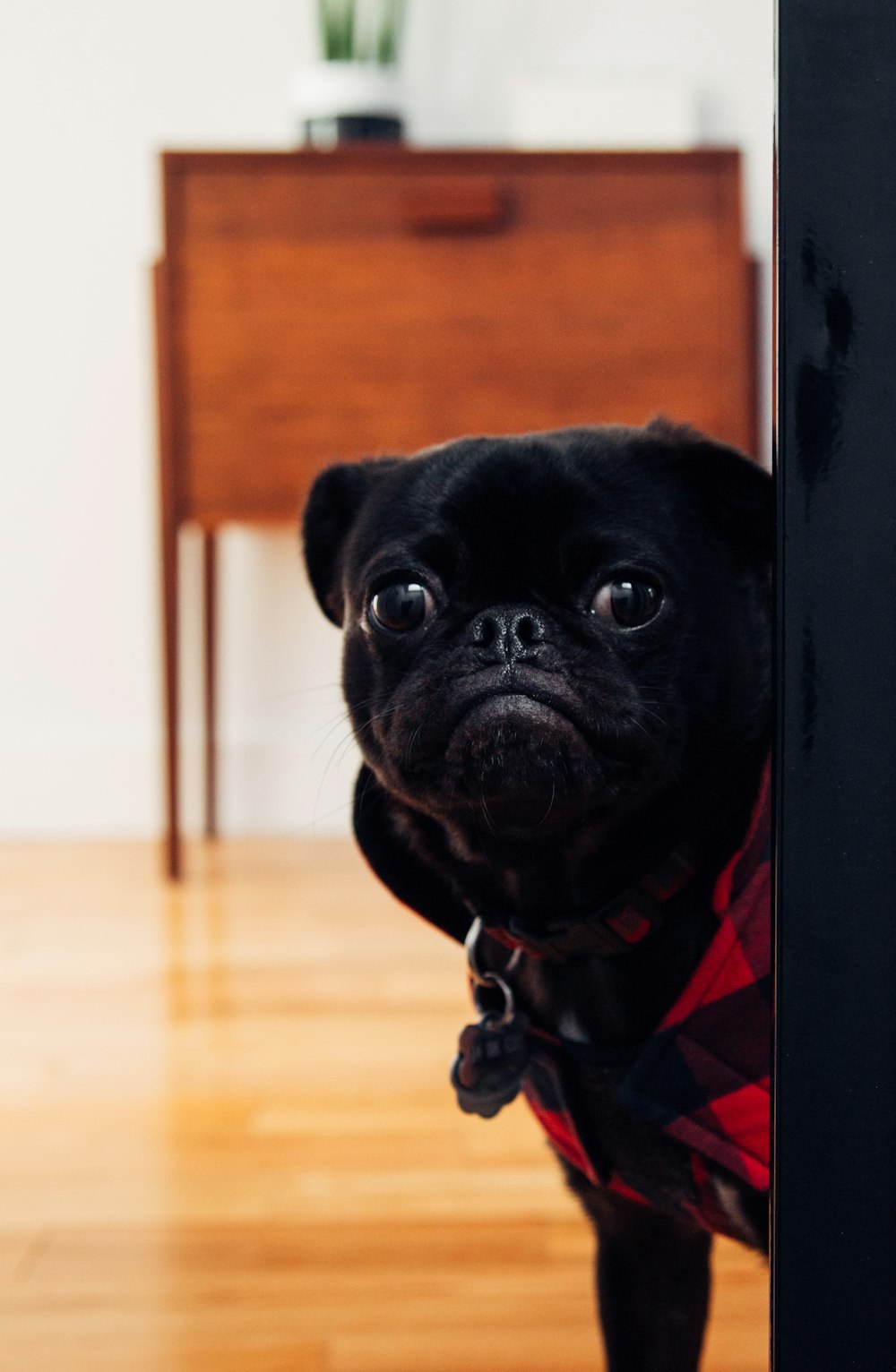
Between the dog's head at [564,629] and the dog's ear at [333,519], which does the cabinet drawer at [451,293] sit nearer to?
the dog's ear at [333,519]

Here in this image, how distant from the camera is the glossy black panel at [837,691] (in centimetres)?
34

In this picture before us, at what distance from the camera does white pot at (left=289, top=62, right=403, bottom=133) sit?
6.53ft

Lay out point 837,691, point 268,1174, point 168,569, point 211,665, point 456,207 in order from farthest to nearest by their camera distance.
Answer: point 211,665 → point 168,569 → point 456,207 → point 268,1174 → point 837,691

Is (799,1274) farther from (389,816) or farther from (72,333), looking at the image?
(72,333)

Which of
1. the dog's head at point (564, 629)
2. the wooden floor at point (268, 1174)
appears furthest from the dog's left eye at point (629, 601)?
the wooden floor at point (268, 1174)

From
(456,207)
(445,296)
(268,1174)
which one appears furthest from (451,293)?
(268,1174)

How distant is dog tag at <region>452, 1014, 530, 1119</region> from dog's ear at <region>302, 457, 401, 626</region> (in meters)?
0.29

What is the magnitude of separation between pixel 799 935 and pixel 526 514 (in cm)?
33

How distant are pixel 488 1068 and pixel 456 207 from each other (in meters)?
1.47

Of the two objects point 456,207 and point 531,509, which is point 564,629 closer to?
point 531,509

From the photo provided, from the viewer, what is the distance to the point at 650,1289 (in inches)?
29.8

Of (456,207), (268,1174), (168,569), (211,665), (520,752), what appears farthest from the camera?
(211,665)

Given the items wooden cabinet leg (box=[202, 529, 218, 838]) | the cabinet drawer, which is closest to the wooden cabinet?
the cabinet drawer

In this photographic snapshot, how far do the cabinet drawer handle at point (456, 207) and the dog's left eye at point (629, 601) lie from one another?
4.42 feet
